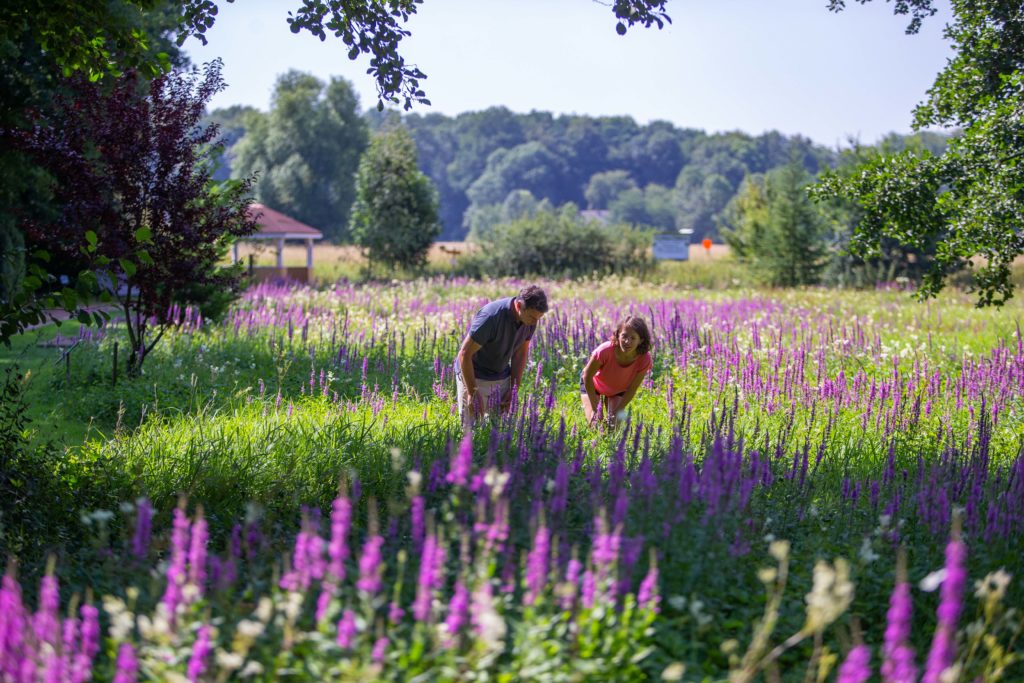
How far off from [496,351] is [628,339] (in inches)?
40.3

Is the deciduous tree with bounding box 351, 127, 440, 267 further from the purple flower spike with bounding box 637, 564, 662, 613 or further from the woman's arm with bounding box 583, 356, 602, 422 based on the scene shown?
the purple flower spike with bounding box 637, 564, 662, 613

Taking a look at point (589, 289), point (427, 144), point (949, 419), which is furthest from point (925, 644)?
point (427, 144)

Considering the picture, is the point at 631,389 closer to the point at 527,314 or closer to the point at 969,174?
the point at 527,314

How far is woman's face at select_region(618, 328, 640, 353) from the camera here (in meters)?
7.16

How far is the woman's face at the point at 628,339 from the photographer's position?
716 cm

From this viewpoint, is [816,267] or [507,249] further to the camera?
[507,249]

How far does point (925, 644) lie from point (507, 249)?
30.0m

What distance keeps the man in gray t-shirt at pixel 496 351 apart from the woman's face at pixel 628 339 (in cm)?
64

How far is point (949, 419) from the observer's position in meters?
7.58

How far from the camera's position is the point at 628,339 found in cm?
717

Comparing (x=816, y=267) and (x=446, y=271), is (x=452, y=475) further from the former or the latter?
(x=446, y=271)

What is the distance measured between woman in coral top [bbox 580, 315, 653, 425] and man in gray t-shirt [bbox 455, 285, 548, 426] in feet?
1.85

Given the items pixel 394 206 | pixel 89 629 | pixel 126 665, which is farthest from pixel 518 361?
pixel 394 206

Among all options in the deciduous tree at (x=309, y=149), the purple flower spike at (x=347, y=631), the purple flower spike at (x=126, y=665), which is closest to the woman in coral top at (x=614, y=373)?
the purple flower spike at (x=347, y=631)
